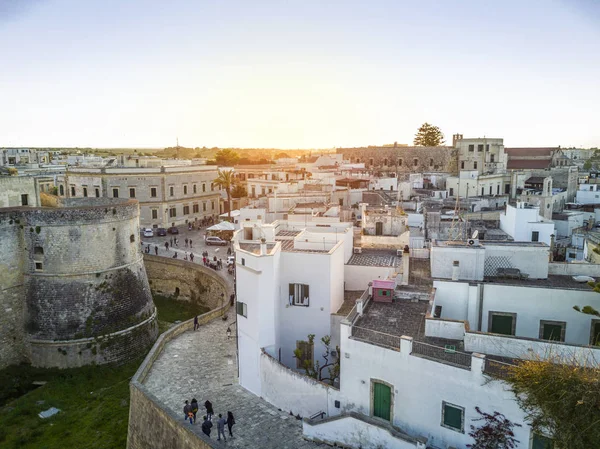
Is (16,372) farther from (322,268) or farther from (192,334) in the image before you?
(322,268)

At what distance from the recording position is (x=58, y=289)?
2452 cm

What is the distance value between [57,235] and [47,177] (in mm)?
35536

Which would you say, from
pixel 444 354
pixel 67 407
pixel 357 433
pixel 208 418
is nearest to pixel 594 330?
pixel 444 354

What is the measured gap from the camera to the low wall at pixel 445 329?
45.1 feet

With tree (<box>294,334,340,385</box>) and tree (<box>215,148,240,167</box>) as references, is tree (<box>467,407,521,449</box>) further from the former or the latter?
tree (<box>215,148,240,167</box>)

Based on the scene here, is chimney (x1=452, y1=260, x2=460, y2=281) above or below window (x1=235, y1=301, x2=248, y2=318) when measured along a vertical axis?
above

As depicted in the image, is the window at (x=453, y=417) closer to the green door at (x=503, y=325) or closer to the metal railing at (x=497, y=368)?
the metal railing at (x=497, y=368)

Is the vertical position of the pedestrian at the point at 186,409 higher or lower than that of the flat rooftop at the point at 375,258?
lower

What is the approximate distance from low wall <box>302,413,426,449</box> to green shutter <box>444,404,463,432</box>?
2.59 ft

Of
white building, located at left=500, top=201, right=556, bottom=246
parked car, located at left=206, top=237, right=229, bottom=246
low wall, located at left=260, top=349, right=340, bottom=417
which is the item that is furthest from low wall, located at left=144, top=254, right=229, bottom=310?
white building, located at left=500, top=201, right=556, bottom=246

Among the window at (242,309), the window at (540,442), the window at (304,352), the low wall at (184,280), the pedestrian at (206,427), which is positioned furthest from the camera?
the low wall at (184,280)

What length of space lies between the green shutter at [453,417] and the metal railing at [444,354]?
43.8 inches

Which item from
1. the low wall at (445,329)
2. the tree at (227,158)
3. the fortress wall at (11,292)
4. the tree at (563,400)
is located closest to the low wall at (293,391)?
the low wall at (445,329)

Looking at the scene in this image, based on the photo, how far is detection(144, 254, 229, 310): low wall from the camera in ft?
104
